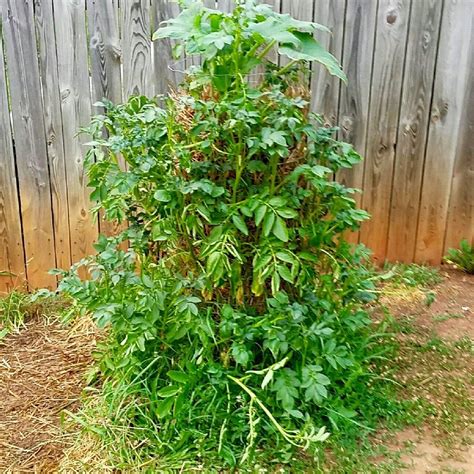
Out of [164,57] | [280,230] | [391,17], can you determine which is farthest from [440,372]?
[164,57]

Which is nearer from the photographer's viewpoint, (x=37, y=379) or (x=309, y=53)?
(x=309, y=53)

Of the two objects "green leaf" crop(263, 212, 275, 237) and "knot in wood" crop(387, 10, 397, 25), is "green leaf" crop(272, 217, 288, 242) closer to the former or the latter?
"green leaf" crop(263, 212, 275, 237)

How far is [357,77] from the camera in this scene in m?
3.45

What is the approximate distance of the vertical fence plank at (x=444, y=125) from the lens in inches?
134

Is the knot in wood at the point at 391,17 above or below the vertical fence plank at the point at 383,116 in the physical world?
above

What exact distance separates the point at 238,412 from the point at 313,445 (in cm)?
30

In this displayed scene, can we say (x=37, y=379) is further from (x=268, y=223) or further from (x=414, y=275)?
(x=414, y=275)

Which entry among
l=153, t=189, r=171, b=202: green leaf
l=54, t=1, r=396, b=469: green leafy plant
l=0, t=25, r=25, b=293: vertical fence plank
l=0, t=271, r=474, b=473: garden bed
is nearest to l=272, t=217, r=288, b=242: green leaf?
l=54, t=1, r=396, b=469: green leafy plant

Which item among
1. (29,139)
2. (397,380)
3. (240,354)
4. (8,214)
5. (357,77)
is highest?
(357,77)

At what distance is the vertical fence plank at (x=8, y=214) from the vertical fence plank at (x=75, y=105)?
0.30 meters

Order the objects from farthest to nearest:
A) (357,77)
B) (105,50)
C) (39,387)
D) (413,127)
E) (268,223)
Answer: (413,127) < (357,77) < (105,50) < (39,387) < (268,223)

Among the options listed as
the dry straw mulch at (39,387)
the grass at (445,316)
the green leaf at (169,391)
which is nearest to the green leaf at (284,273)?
the green leaf at (169,391)

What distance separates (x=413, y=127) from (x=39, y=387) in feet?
8.18

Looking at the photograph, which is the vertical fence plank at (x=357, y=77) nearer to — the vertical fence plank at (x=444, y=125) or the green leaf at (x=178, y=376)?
the vertical fence plank at (x=444, y=125)
